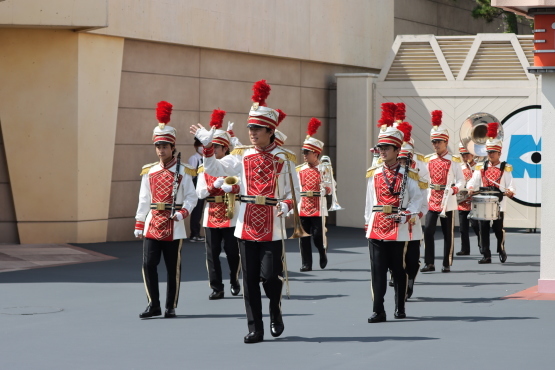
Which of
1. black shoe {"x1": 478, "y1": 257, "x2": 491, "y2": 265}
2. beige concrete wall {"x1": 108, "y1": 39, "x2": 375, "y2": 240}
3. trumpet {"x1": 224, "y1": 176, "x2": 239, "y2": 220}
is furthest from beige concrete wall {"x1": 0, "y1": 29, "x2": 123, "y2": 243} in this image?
black shoe {"x1": 478, "y1": 257, "x2": 491, "y2": 265}

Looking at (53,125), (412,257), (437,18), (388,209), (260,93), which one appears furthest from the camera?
(437,18)

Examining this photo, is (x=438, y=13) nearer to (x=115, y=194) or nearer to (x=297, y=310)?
(x=115, y=194)

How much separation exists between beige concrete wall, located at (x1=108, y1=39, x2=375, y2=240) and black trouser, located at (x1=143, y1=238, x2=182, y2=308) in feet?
26.3

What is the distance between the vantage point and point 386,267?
1032 centimetres

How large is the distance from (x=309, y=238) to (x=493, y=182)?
124 inches

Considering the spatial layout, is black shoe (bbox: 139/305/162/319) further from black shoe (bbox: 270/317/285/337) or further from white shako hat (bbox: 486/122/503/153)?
white shako hat (bbox: 486/122/503/153)

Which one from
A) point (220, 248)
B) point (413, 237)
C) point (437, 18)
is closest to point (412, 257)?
point (413, 237)

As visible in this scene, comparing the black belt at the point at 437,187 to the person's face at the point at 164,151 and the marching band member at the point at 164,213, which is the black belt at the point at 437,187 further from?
the person's face at the point at 164,151

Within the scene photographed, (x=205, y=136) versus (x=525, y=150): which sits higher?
(x=525, y=150)

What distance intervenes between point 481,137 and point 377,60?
876 centimetres

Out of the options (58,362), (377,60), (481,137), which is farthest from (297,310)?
(377,60)

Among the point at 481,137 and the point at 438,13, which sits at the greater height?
the point at 438,13

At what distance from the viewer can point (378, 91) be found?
23.0 m

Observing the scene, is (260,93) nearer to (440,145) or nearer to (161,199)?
(161,199)
